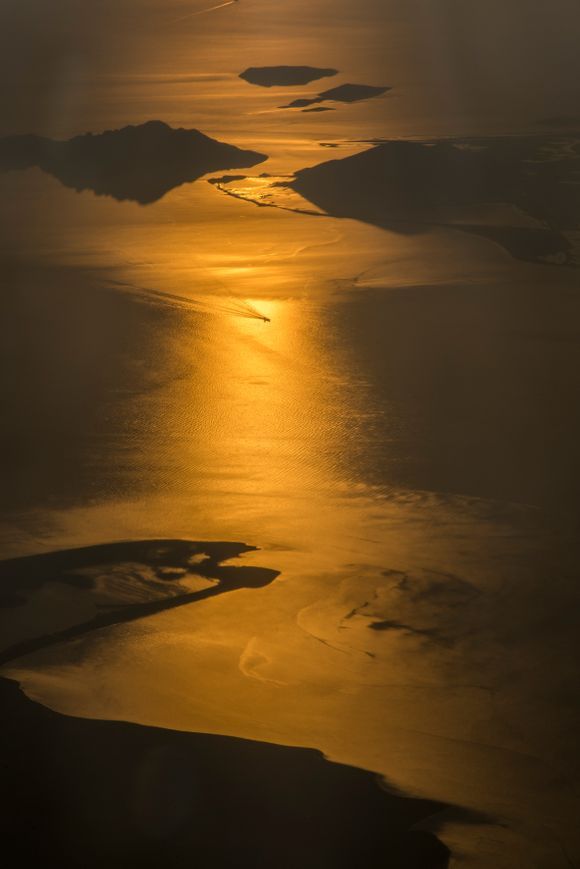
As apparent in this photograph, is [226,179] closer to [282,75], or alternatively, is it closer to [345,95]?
[345,95]

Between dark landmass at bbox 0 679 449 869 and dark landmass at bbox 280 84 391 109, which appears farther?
dark landmass at bbox 280 84 391 109

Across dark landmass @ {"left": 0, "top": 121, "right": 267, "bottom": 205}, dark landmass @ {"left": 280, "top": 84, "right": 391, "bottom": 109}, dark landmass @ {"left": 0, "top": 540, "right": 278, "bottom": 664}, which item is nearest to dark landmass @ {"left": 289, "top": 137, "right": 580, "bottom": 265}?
dark landmass @ {"left": 0, "top": 121, "right": 267, "bottom": 205}

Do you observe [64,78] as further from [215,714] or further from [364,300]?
[215,714]

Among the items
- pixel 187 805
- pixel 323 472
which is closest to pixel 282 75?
pixel 323 472

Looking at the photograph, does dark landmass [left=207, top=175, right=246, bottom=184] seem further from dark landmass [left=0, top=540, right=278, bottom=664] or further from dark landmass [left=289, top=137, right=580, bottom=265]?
dark landmass [left=0, top=540, right=278, bottom=664]

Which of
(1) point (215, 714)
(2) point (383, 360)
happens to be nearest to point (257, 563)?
(1) point (215, 714)

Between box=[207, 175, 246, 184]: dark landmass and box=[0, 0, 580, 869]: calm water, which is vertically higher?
box=[207, 175, 246, 184]: dark landmass
